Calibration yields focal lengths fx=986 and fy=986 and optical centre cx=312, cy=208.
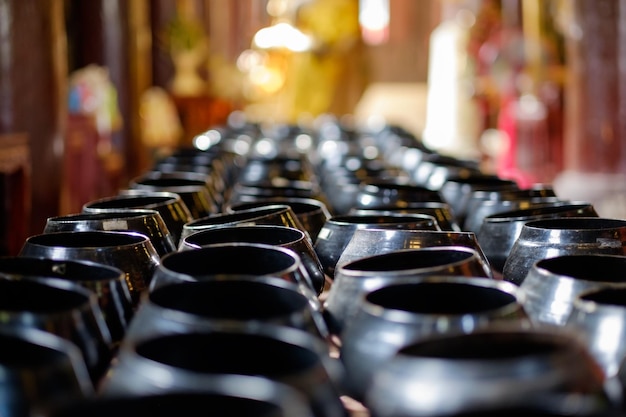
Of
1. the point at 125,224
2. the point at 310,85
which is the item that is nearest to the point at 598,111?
the point at 125,224

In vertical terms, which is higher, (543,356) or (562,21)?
(562,21)

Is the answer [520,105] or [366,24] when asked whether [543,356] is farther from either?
[366,24]

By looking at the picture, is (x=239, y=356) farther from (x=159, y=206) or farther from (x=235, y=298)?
(x=159, y=206)

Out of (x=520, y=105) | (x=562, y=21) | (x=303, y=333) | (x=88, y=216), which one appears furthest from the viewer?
(x=520, y=105)

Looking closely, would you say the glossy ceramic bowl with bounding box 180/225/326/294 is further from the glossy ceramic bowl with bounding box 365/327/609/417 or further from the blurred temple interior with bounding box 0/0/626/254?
the blurred temple interior with bounding box 0/0/626/254

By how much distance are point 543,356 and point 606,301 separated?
332mm

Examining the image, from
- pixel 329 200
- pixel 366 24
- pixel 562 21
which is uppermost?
pixel 366 24

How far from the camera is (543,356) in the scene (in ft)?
2.30

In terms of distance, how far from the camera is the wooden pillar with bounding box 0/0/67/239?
3.90 meters

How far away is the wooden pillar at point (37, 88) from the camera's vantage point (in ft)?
12.8

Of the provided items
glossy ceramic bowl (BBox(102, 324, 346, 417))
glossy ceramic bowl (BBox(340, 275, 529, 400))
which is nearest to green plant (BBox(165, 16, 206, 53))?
glossy ceramic bowl (BBox(340, 275, 529, 400))

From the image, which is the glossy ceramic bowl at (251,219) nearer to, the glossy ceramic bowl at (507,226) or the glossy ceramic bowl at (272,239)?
the glossy ceramic bowl at (272,239)

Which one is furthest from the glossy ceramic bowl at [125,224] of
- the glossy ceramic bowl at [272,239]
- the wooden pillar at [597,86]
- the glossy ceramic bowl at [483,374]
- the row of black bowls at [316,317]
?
the wooden pillar at [597,86]

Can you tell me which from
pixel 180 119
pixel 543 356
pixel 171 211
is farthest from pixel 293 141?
pixel 180 119
